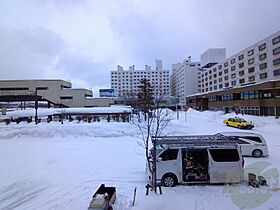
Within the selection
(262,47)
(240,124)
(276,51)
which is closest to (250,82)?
(262,47)

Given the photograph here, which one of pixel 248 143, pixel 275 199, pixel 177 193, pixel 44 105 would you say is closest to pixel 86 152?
pixel 177 193

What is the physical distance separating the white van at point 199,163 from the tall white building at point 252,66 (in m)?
45.1

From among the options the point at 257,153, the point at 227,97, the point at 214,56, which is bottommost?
the point at 257,153

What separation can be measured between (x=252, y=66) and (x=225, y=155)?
5487 centimetres

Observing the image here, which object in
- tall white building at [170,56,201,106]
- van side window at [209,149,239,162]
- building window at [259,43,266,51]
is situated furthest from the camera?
tall white building at [170,56,201,106]

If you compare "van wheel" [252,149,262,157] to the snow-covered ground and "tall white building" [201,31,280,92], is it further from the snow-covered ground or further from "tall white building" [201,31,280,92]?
"tall white building" [201,31,280,92]

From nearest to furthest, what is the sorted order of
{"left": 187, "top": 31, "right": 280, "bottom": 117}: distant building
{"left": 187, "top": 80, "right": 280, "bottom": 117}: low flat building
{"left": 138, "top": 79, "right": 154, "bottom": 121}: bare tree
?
1. {"left": 138, "top": 79, "right": 154, "bottom": 121}: bare tree
2. {"left": 187, "top": 80, "right": 280, "bottom": 117}: low flat building
3. {"left": 187, "top": 31, "right": 280, "bottom": 117}: distant building

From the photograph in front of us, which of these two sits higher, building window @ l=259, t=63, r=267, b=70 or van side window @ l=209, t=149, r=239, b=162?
building window @ l=259, t=63, r=267, b=70

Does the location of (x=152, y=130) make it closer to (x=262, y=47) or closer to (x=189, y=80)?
(x=262, y=47)

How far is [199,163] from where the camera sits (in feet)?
29.9

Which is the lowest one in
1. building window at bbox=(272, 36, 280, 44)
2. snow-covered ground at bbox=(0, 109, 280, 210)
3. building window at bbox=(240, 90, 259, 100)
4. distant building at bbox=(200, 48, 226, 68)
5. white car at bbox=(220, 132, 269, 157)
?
snow-covered ground at bbox=(0, 109, 280, 210)

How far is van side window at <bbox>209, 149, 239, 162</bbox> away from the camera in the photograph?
8812 mm

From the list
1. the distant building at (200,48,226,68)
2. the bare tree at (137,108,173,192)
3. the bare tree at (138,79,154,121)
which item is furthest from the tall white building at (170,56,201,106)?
the bare tree at (137,108,173,192)

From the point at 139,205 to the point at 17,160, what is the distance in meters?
11.2
